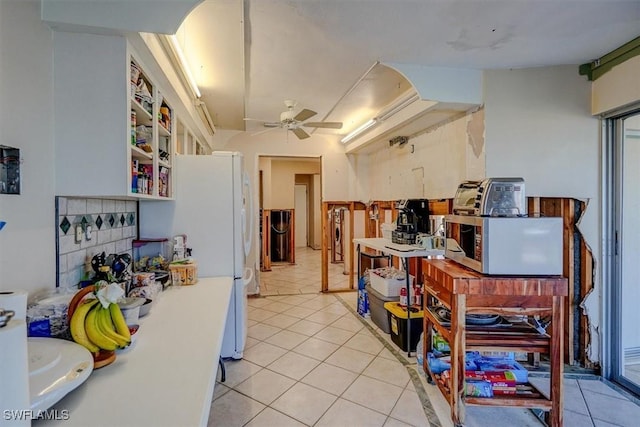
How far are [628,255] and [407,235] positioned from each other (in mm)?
1677

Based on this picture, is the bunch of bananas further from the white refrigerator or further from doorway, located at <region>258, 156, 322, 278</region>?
doorway, located at <region>258, 156, 322, 278</region>

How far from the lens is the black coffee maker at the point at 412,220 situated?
3270mm

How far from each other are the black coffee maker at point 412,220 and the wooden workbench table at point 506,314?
1.38 m

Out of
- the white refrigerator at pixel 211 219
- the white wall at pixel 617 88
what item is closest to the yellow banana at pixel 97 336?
the white refrigerator at pixel 211 219

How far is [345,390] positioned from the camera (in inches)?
89.7

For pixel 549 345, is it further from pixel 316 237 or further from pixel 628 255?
pixel 316 237

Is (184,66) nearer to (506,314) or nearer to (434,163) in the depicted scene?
(434,163)

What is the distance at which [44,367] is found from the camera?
34.5 inches

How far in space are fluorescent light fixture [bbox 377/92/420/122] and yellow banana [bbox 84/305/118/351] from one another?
2688mm

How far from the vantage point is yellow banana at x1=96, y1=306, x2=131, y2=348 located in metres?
1.12

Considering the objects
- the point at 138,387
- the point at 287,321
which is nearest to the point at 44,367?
the point at 138,387

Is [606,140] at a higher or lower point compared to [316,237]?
higher

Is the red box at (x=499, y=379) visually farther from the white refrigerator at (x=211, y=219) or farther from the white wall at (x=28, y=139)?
the white wall at (x=28, y=139)

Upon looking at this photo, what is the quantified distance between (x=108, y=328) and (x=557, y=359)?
2227mm
